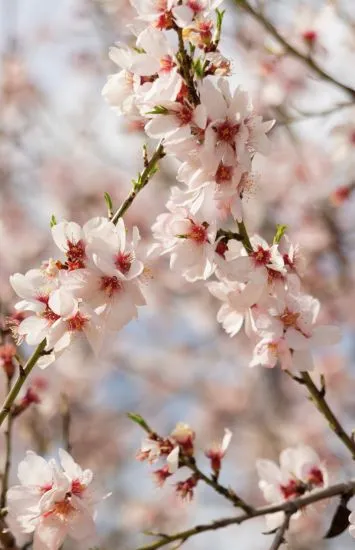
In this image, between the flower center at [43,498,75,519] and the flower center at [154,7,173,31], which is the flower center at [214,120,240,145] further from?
the flower center at [43,498,75,519]

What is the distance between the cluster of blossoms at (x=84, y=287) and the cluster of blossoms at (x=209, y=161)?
5.8 inches

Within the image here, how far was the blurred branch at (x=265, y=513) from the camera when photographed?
61.7 inches

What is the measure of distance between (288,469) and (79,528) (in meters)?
0.67

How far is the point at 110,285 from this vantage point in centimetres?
150

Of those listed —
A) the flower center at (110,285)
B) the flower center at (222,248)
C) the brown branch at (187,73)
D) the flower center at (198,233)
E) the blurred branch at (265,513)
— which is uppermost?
the brown branch at (187,73)

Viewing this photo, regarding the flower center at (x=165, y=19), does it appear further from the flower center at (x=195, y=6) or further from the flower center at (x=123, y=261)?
the flower center at (x=123, y=261)

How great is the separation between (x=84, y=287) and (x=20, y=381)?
236 millimetres

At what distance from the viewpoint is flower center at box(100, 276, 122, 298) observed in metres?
1.49

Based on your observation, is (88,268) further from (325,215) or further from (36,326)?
(325,215)

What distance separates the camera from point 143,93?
1.52m

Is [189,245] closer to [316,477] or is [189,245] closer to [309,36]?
[316,477]

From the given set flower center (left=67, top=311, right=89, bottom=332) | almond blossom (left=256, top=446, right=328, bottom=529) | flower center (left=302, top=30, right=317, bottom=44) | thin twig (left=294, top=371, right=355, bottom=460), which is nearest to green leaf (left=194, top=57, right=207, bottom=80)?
flower center (left=67, top=311, right=89, bottom=332)

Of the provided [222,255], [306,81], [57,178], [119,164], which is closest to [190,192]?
[222,255]

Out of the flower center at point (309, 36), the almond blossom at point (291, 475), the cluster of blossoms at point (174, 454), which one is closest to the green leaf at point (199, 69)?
the cluster of blossoms at point (174, 454)
